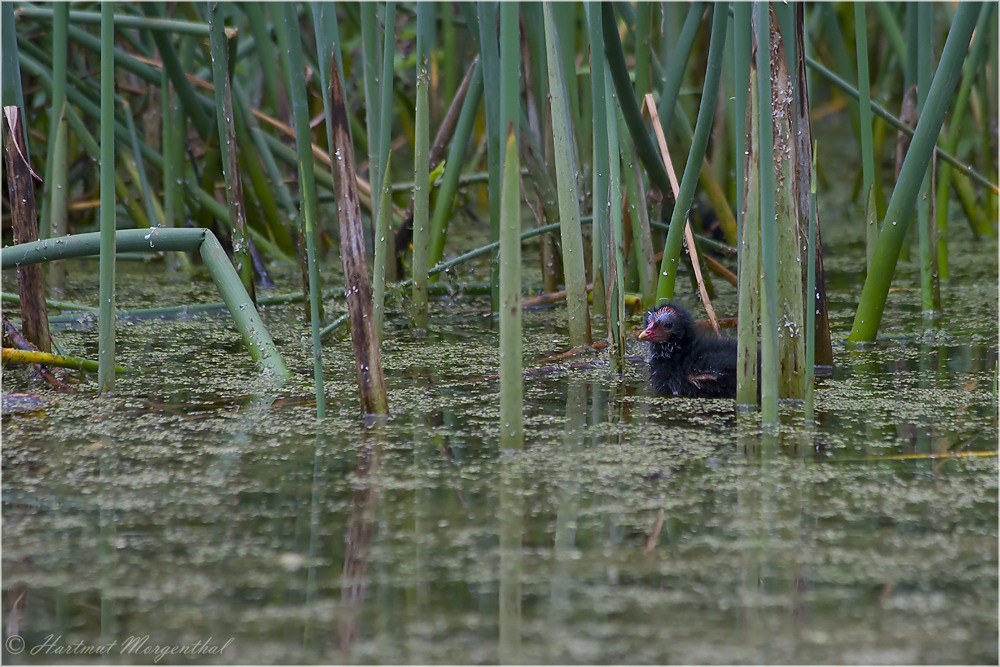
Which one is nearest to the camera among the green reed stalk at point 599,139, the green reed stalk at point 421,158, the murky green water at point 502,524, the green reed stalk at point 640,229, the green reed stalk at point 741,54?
the murky green water at point 502,524

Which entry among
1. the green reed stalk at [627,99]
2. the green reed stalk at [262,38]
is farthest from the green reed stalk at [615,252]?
the green reed stalk at [262,38]

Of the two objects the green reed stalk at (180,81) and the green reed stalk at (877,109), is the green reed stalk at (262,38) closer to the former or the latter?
the green reed stalk at (180,81)

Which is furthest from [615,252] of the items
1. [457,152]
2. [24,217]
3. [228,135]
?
[24,217]

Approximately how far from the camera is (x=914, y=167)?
2.54m

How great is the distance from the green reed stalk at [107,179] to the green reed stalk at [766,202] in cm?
118

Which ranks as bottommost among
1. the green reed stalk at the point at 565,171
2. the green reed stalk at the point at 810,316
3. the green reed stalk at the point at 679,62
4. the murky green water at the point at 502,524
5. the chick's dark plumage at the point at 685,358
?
the murky green water at the point at 502,524

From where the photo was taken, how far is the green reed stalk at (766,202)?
1959 mm

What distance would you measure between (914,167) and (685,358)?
27.4 inches

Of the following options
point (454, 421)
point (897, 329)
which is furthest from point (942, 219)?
point (454, 421)

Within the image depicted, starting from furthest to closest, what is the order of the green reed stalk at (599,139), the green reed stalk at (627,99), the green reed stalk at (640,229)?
1. the green reed stalk at (640,229)
2. the green reed stalk at (627,99)
3. the green reed stalk at (599,139)

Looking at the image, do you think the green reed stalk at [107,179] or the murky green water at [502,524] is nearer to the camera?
the murky green water at [502,524]

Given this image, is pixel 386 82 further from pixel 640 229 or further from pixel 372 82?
pixel 640 229

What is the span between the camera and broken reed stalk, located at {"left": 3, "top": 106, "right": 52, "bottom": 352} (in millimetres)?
2543

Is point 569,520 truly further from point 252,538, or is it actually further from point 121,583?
point 121,583
